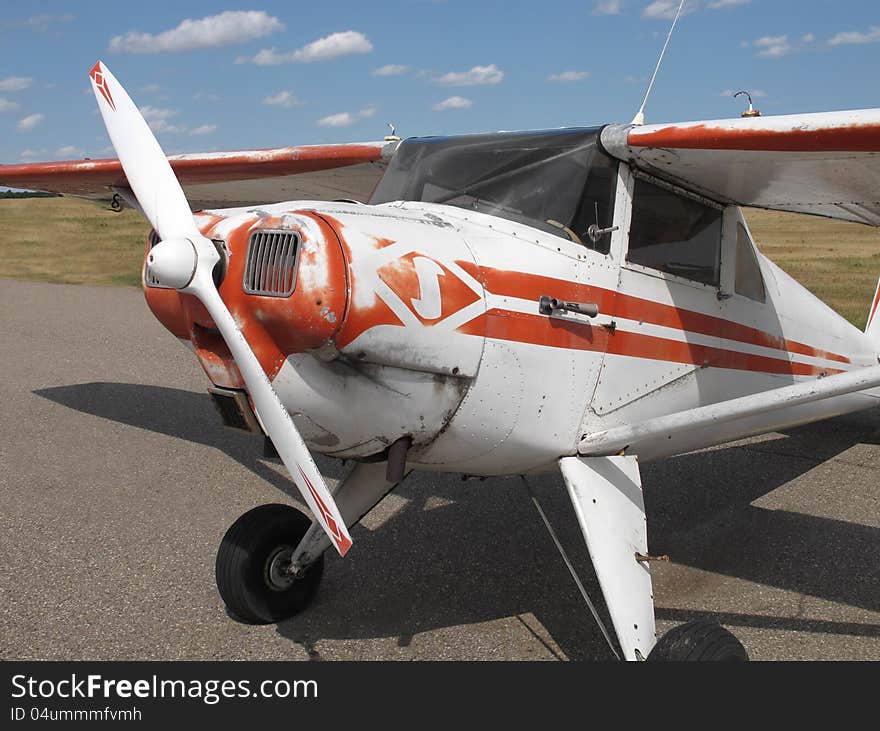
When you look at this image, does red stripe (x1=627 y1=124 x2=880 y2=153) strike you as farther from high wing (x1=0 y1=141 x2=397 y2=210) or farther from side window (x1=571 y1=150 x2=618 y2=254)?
high wing (x1=0 y1=141 x2=397 y2=210)

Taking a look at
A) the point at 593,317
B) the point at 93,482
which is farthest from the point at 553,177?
the point at 93,482

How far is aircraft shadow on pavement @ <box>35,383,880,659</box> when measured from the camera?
4359 mm

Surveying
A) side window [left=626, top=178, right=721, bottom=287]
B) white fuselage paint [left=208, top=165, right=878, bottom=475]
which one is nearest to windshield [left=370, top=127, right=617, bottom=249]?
white fuselage paint [left=208, top=165, right=878, bottom=475]

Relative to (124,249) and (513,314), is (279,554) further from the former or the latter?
(124,249)

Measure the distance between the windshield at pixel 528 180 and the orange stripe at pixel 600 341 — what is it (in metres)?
0.44

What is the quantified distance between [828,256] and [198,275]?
25535 mm

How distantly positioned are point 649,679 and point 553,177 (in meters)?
2.18

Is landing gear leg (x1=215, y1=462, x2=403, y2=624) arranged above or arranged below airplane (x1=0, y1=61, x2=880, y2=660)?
below

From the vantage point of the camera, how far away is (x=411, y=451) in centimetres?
343

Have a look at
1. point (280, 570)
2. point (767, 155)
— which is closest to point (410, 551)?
point (280, 570)

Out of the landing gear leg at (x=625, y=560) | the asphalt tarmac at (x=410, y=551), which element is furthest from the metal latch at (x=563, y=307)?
the asphalt tarmac at (x=410, y=551)

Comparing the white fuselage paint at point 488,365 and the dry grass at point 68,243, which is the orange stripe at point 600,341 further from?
the dry grass at point 68,243

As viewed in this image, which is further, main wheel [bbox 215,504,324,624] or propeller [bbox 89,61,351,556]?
main wheel [bbox 215,504,324,624]

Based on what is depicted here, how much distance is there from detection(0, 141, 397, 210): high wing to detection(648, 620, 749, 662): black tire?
3.57 metres
